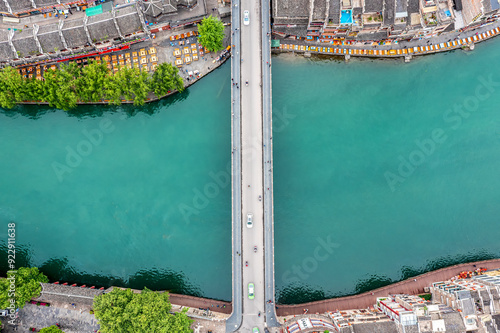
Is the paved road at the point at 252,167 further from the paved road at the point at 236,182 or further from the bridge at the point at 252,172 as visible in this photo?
the paved road at the point at 236,182

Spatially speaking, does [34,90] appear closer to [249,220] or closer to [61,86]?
[61,86]

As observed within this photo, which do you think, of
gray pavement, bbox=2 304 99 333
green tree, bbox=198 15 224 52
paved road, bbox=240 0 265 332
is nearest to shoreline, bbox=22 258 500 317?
gray pavement, bbox=2 304 99 333

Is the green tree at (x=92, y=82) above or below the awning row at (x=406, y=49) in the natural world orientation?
below

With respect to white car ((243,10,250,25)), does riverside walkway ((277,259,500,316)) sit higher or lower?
A: lower

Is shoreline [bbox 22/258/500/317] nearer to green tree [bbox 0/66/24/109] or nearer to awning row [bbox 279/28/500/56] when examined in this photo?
green tree [bbox 0/66/24/109]

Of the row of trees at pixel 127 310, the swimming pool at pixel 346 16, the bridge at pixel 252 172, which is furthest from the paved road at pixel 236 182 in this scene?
the swimming pool at pixel 346 16

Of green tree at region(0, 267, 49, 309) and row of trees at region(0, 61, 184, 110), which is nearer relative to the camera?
green tree at region(0, 267, 49, 309)

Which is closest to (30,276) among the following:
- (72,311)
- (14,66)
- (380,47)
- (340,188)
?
(72,311)
